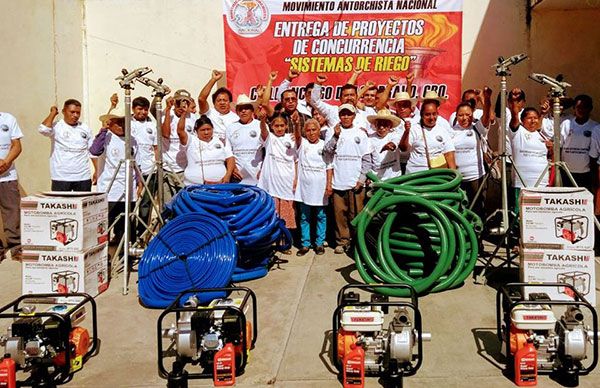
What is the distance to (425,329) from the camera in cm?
435

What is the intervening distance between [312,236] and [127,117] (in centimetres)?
273

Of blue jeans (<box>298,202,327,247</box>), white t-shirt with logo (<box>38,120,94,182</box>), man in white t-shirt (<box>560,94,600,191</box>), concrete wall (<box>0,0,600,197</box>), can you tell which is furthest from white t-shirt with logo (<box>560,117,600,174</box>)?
white t-shirt with logo (<box>38,120,94,182</box>)

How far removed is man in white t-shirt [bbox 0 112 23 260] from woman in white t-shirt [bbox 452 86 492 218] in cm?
539

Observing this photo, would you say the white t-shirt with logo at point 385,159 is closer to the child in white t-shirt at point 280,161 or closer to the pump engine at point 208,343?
the child in white t-shirt at point 280,161

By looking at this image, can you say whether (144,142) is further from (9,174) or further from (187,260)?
(187,260)

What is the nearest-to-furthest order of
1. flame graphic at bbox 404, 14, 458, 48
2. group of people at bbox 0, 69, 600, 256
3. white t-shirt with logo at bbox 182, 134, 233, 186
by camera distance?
group of people at bbox 0, 69, 600, 256
white t-shirt with logo at bbox 182, 134, 233, 186
flame graphic at bbox 404, 14, 458, 48

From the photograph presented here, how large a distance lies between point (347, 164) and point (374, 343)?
10.9 ft

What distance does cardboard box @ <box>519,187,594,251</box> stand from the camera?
455 centimetres

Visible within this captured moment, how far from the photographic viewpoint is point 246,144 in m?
6.92

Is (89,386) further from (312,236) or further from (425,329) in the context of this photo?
(312,236)

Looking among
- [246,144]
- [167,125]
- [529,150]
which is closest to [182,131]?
[167,125]

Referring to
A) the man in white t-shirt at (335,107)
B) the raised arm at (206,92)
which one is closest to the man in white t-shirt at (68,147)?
the raised arm at (206,92)

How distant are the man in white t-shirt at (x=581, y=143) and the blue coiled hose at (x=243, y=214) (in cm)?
370

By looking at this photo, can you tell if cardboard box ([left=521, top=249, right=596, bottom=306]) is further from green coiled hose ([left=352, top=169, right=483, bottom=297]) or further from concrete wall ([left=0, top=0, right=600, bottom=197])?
concrete wall ([left=0, top=0, right=600, bottom=197])
